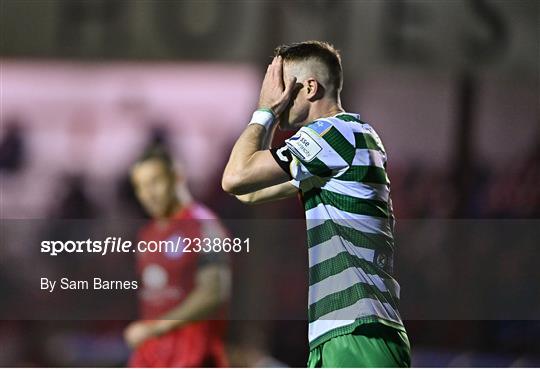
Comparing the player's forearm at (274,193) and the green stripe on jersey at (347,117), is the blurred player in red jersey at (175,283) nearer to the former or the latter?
the player's forearm at (274,193)

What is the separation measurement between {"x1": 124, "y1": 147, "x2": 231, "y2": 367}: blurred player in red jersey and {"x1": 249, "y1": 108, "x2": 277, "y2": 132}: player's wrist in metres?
0.95

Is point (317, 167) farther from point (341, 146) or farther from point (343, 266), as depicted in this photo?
point (343, 266)

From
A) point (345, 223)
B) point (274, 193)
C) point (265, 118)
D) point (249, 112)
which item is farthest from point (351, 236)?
point (249, 112)

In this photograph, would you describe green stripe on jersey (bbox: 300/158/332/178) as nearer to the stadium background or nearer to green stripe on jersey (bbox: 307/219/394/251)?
green stripe on jersey (bbox: 307/219/394/251)

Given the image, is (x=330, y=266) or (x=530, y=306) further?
(x=530, y=306)

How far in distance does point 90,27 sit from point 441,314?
2165 mm

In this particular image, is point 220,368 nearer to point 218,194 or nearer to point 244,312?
point 244,312

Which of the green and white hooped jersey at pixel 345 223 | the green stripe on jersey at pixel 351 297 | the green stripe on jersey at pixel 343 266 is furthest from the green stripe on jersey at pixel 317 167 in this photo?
the green stripe on jersey at pixel 351 297

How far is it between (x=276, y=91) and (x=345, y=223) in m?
0.64

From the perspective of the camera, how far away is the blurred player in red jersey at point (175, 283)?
513cm

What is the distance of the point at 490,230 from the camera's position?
17.0 ft

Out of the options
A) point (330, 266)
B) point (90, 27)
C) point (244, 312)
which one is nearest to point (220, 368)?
point (244, 312)

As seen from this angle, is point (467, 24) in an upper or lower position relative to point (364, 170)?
upper

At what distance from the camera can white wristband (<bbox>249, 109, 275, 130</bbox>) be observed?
4.23m
